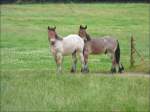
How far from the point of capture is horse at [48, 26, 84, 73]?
18.4m

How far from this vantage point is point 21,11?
2202 inches

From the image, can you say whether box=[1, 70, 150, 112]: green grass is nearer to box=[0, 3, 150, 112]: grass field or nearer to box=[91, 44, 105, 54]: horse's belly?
box=[0, 3, 150, 112]: grass field

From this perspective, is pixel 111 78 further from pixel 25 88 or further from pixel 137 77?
pixel 25 88

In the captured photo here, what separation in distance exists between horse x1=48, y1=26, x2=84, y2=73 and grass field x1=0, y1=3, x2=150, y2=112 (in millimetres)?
593

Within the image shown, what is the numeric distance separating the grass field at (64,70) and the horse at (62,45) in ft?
1.94

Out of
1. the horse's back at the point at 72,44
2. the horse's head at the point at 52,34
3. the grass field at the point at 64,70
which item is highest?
the horse's head at the point at 52,34

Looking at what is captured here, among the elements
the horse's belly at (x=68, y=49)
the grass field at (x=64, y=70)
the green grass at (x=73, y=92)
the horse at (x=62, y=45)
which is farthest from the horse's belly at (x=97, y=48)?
the green grass at (x=73, y=92)

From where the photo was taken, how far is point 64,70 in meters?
20.6

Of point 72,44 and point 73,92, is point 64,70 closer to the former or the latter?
point 72,44

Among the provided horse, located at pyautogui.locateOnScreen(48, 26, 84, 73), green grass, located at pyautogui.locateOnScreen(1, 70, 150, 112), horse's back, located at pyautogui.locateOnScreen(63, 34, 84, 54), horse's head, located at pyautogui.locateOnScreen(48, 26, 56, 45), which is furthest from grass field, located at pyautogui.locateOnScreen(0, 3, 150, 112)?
horse's head, located at pyautogui.locateOnScreen(48, 26, 56, 45)

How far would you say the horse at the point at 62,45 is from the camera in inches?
726

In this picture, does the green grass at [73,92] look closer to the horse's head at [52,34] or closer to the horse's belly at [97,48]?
the horse's head at [52,34]

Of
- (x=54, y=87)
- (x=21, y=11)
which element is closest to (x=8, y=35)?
(x=21, y=11)

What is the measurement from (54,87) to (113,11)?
40091 millimetres
